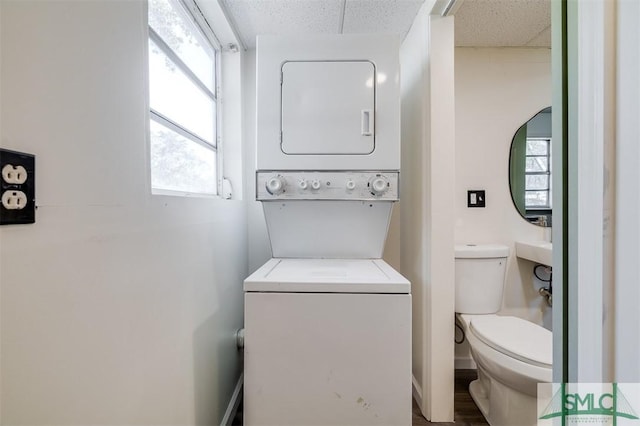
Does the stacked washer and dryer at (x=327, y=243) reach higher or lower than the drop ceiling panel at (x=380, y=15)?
lower

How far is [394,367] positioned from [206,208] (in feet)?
3.49

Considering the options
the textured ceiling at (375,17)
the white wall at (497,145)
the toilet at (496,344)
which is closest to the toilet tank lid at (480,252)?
the toilet at (496,344)

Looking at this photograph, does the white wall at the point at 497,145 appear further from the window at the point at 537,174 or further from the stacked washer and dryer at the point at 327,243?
the stacked washer and dryer at the point at 327,243

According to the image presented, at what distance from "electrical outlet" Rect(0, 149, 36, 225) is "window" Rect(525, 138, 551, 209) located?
2.67 metres

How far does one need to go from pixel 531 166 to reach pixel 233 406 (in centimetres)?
→ 267

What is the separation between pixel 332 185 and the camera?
148cm

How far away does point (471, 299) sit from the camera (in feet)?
5.97

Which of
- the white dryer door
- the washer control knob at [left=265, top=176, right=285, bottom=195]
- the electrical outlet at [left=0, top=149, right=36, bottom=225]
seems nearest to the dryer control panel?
the washer control knob at [left=265, top=176, right=285, bottom=195]

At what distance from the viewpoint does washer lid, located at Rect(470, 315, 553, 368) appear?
129 cm

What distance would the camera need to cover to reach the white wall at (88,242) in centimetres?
49
